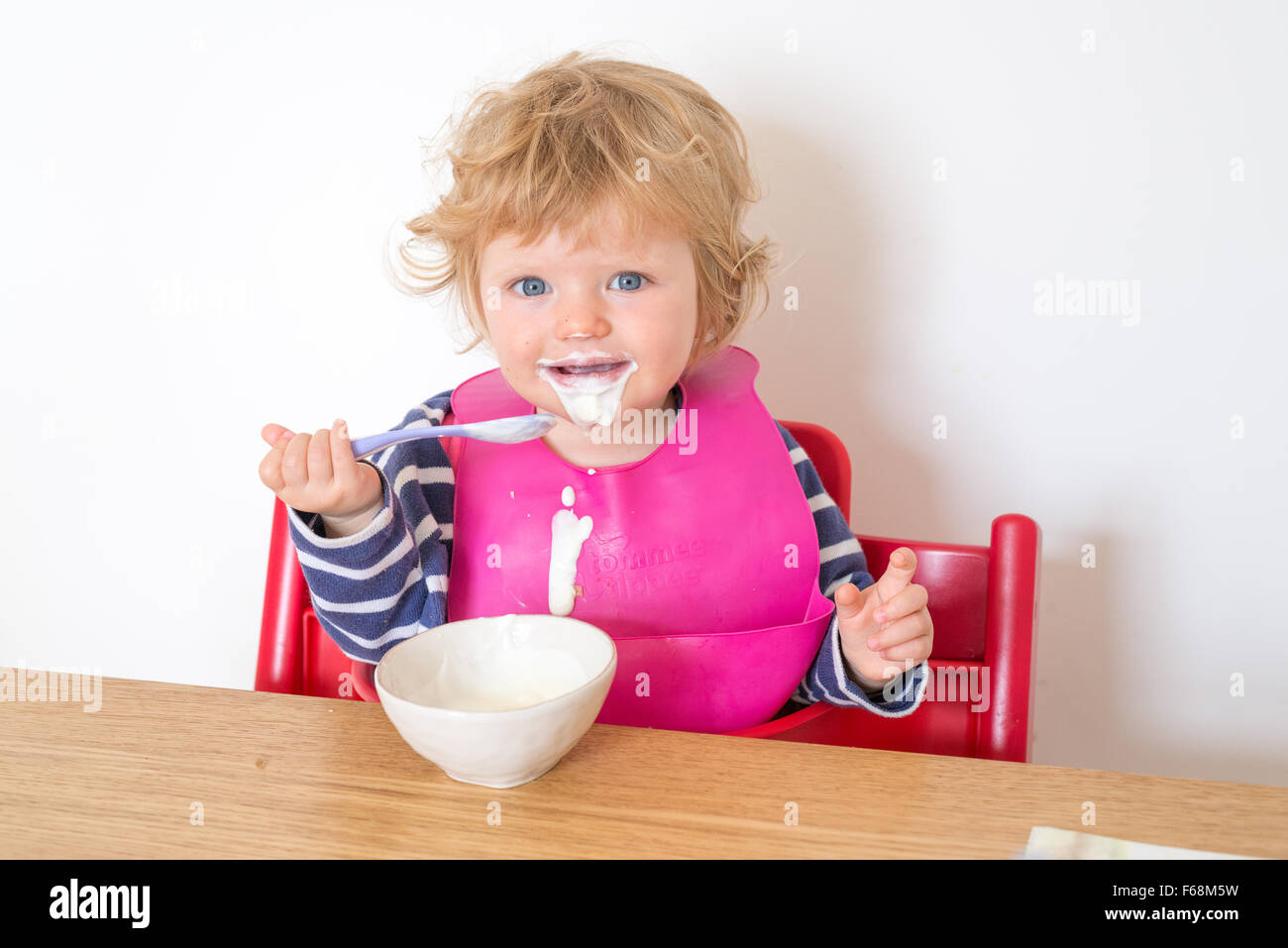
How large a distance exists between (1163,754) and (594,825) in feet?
3.65

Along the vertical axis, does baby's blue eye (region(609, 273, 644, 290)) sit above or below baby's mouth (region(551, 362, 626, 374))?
above

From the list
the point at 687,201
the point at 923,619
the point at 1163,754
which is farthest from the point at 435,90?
the point at 1163,754

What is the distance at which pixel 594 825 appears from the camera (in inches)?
26.2

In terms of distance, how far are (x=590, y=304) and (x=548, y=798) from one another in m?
0.48

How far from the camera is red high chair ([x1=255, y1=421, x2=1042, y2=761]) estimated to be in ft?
3.26

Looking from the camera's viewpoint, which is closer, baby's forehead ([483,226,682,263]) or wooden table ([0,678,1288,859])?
wooden table ([0,678,1288,859])

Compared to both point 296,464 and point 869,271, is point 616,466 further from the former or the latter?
point 869,271

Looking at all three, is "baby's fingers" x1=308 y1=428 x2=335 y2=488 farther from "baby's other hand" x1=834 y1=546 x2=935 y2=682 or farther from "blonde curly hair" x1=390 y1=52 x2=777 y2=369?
"baby's other hand" x1=834 y1=546 x2=935 y2=682

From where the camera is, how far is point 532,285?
1.02m

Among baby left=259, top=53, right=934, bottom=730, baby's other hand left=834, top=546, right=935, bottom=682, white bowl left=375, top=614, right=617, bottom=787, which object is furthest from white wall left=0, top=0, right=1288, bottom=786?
white bowl left=375, top=614, right=617, bottom=787

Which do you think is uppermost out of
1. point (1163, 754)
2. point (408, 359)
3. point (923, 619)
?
point (408, 359)

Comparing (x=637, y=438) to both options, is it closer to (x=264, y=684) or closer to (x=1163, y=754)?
(x=264, y=684)

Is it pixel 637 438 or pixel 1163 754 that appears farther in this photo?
pixel 1163 754

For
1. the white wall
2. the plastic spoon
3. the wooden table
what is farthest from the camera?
the white wall
